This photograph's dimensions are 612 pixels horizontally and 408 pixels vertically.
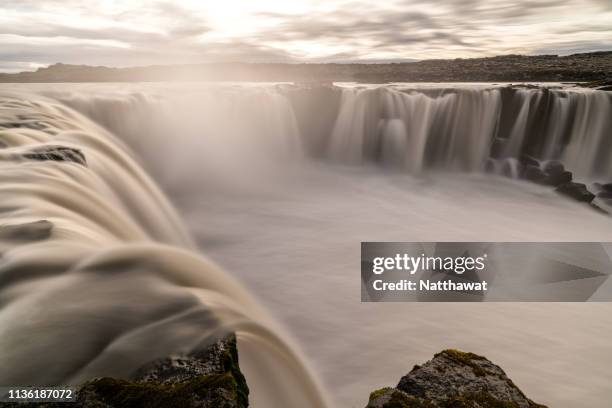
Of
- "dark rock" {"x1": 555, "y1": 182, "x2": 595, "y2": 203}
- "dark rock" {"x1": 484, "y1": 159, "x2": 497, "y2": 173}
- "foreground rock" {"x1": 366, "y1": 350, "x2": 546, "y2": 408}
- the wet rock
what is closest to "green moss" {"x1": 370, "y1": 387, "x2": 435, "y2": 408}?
"foreground rock" {"x1": 366, "y1": 350, "x2": 546, "y2": 408}

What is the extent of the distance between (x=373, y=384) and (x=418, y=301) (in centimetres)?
230

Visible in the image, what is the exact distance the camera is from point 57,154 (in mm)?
6215

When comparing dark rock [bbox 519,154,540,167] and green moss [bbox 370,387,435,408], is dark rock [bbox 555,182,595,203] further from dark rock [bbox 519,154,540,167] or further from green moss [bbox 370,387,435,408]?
green moss [bbox 370,387,435,408]

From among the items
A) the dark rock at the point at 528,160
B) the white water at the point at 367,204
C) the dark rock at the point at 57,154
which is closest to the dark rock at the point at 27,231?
the white water at the point at 367,204

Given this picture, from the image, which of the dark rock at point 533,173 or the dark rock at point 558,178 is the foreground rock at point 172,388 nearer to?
the dark rock at point 558,178

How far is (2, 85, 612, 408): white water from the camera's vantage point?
589 centimetres

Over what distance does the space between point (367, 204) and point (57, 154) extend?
9154 millimetres

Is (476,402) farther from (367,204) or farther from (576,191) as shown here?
(576,191)

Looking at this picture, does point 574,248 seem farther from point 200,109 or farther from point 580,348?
point 200,109

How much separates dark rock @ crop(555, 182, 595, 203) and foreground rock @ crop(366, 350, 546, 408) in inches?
515

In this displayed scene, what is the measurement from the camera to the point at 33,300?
2.87 metres

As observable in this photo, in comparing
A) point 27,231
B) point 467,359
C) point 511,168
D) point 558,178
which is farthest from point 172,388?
point 511,168

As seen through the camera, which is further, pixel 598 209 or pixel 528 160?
pixel 528 160

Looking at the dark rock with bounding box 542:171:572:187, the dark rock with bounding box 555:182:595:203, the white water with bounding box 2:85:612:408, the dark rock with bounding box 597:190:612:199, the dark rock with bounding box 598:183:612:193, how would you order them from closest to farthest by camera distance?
the white water with bounding box 2:85:612:408 < the dark rock with bounding box 555:182:595:203 < the dark rock with bounding box 597:190:612:199 < the dark rock with bounding box 598:183:612:193 < the dark rock with bounding box 542:171:572:187
